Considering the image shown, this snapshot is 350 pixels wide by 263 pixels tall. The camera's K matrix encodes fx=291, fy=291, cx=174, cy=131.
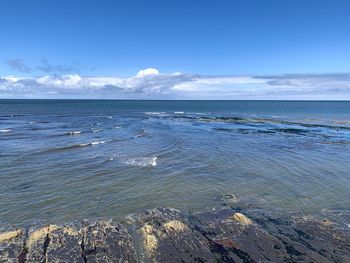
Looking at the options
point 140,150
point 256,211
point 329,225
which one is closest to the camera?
point 329,225

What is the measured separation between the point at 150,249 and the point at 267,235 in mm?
4802

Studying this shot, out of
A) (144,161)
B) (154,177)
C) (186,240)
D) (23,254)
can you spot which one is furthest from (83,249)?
(144,161)

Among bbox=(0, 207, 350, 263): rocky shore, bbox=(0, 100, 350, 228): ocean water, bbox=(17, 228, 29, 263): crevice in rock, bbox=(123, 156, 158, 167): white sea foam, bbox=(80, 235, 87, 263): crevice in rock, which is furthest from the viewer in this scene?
bbox=(123, 156, 158, 167): white sea foam

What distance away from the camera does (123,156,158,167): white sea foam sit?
23.8 metres

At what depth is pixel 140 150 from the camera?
30.0 meters

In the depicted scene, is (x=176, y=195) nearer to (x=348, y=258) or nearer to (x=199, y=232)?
(x=199, y=232)

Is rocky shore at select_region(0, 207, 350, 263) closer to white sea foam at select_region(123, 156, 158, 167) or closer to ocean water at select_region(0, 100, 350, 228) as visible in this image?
ocean water at select_region(0, 100, 350, 228)

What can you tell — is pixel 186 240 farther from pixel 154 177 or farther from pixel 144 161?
pixel 144 161

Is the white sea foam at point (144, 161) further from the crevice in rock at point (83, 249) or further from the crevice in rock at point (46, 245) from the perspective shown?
the crevice in rock at point (46, 245)

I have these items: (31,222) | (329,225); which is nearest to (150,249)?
(31,222)

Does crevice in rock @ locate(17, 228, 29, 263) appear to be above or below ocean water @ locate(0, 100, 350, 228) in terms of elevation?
above

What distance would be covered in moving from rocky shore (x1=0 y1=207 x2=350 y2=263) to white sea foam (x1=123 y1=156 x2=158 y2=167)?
10.2 m

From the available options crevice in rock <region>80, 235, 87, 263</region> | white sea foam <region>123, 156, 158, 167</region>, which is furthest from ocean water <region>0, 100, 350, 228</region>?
crevice in rock <region>80, 235, 87, 263</region>

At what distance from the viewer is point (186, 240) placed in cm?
1140
